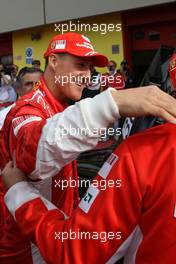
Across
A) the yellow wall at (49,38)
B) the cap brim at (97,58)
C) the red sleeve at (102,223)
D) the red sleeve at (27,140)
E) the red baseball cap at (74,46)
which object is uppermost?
the yellow wall at (49,38)

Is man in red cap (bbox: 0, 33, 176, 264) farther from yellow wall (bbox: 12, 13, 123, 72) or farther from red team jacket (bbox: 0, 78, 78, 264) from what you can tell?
yellow wall (bbox: 12, 13, 123, 72)

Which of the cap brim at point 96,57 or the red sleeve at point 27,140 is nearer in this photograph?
the red sleeve at point 27,140

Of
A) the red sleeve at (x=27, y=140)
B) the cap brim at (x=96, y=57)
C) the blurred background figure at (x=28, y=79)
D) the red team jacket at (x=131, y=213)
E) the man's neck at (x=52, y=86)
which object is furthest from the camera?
the blurred background figure at (x=28, y=79)

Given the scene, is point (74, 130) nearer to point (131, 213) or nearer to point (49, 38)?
point (131, 213)

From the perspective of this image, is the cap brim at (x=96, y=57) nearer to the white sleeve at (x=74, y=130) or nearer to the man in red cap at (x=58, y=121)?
the man in red cap at (x=58, y=121)

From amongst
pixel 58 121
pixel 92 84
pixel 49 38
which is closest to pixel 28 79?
pixel 92 84

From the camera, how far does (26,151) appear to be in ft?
4.50

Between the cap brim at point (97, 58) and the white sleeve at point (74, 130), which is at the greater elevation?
the cap brim at point (97, 58)

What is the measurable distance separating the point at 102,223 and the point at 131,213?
78mm

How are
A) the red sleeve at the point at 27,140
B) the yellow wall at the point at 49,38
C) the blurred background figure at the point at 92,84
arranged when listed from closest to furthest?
the red sleeve at the point at 27,140 < the blurred background figure at the point at 92,84 < the yellow wall at the point at 49,38

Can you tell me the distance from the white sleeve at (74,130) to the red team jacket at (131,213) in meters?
0.08

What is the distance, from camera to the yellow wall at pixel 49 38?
11070 millimetres

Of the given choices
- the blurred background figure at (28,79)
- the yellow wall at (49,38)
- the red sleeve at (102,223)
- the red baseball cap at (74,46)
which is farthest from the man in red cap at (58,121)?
the yellow wall at (49,38)

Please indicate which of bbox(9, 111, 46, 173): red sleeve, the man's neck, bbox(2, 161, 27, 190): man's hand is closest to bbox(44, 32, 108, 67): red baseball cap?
the man's neck
